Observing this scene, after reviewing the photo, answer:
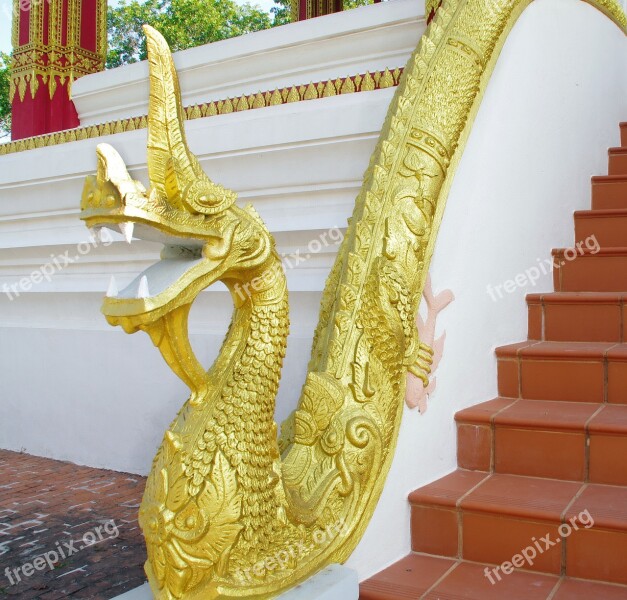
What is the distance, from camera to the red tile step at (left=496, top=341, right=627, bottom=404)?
2037mm

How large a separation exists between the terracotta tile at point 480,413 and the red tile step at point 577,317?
17.5 inches

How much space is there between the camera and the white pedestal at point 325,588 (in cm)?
137

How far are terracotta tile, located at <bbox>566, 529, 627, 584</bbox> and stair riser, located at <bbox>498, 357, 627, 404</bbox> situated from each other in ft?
1.92

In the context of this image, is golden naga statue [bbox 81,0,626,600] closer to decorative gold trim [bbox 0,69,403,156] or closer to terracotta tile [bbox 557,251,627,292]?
decorative gold trim [bbox 0,69,403,156]

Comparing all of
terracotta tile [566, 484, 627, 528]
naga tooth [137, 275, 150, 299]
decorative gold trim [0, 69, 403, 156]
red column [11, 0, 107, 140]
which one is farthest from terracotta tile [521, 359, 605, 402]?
red column [11, 0, 107, 140]

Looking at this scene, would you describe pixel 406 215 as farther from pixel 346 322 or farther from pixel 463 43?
pixel 463 43

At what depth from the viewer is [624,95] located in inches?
156

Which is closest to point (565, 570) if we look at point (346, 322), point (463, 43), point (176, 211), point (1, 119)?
point (346, 322)

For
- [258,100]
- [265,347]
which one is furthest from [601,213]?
[265,347]

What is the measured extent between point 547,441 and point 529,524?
11.3 inches

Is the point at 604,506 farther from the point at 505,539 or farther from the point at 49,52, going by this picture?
the point at 49,52

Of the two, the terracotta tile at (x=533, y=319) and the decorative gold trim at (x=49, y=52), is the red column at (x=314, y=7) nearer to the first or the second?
the decorative gold trim at (x=49, y=52)

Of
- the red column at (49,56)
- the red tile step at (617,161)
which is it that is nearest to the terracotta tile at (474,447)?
the red tile step at (617,161)

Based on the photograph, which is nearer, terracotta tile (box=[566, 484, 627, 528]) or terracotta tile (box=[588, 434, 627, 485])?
terracotta tile (box=[566, 484, 627, 528])
